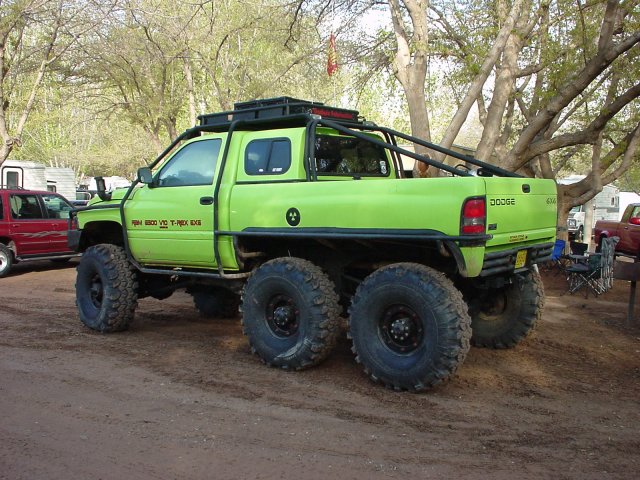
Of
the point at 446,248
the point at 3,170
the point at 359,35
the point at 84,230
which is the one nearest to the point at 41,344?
the point at 84,230

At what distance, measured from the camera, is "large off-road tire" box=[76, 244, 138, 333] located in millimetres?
7000

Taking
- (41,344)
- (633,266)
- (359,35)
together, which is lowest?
(41,344)

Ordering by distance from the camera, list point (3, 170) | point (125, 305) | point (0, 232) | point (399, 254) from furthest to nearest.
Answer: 1. point (3, 170)
2. point (0, 232)
3. point (125, 305)
4. point (399, 254)

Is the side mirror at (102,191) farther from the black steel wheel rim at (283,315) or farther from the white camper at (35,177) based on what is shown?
the white camper at (35,177)

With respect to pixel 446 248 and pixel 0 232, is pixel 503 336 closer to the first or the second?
pixel 446 248

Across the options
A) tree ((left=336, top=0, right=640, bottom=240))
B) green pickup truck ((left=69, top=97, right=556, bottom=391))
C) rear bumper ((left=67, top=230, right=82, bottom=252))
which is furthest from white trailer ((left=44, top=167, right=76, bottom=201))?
green pickup truck ((left=69, top=97, right=556, bottom=391))

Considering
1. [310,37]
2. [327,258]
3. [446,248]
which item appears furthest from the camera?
[310,37]

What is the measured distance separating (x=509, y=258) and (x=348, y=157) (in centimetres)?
206

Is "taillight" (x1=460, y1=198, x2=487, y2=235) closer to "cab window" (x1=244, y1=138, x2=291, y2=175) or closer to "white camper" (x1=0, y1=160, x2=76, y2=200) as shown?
"cab window" (x1=244, y1=138, x2=291, y2=175)

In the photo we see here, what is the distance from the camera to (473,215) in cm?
459

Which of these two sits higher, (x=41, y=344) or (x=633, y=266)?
(x=633, y=266)

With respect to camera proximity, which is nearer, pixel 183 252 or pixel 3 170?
pixel 183 252

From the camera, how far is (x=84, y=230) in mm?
7543

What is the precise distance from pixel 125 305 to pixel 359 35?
9.28 metres
